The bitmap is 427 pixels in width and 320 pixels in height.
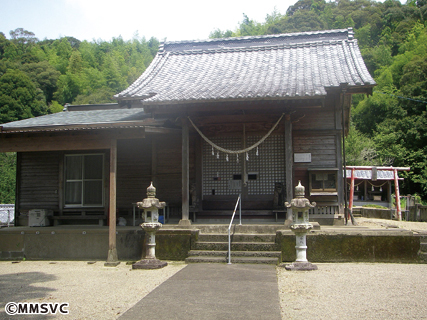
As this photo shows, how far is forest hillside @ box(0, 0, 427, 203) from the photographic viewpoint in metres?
32.6

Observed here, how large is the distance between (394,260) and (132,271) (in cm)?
583

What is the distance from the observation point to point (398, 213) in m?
19.7

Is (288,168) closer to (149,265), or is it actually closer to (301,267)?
(301,267)

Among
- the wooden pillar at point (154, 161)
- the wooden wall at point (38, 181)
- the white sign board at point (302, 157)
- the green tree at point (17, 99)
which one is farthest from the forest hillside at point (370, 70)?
the wooden pillar at point (154, 161)

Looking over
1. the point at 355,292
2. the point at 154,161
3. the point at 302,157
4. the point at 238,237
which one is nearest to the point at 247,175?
the point at 302,157

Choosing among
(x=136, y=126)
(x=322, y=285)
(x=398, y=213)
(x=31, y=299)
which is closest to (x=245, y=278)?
(x=322, y=285)

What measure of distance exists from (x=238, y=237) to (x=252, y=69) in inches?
234

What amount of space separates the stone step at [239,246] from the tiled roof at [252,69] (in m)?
3.46

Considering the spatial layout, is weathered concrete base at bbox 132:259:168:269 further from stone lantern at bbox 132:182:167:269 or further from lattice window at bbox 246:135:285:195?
lattice window at bbox 246:135:285:195

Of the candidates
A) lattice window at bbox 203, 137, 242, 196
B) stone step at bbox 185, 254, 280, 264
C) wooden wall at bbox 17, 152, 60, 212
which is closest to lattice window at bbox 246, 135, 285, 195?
lattice window at bbox 203, 137, 242, 196

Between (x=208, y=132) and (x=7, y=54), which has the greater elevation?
(x=7, y=54)

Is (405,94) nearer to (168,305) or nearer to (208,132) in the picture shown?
(208,132)

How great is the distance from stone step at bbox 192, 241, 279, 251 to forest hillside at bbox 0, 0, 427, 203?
2592 centimetres

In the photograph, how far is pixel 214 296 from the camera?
5871 mm
